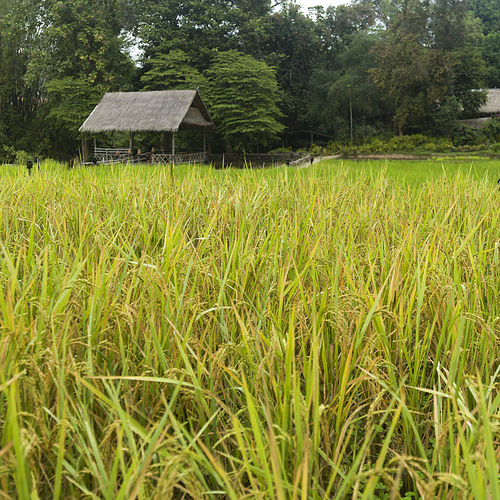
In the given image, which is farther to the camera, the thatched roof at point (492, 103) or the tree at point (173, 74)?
the thatched roof at point (492, 103)

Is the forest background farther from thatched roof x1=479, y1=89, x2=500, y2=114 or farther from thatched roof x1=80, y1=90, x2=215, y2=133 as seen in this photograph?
thatched roof x1=80, y1=90, x2=215, y2=133

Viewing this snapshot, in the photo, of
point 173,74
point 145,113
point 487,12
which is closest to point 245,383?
point 145,113

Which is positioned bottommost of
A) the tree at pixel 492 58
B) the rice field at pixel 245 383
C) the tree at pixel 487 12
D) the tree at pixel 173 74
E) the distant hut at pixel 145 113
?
the rice field at pixel 245 383

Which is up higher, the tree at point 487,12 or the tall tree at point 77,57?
the tree at point 487,12

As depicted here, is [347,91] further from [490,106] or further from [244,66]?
[490,106]

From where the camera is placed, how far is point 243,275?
1568 mm

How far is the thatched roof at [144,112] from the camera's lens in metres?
17.2

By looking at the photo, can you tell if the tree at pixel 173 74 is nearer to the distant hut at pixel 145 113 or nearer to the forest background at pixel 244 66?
the forest background at pixel 244 66

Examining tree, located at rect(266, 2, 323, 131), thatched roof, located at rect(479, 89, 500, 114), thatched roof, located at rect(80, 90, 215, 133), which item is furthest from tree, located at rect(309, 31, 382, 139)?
thatched roof, located at rect(80, 90, 215, 133)

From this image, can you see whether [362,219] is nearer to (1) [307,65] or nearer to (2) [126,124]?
(2) [126,124]

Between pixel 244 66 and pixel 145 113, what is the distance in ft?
21.2

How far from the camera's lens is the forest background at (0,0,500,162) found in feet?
73.8

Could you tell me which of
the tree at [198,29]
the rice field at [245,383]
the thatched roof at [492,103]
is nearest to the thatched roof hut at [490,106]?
the thatched roof at [492,103]

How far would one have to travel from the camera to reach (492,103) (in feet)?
92.9
